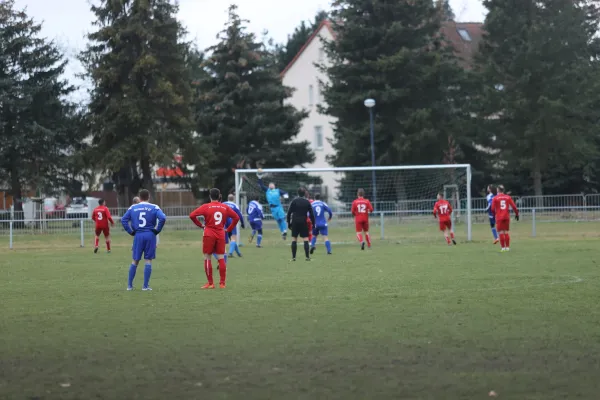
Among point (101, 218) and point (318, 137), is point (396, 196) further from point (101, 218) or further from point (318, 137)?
point (318, 137)

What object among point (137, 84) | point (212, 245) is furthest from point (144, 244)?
point (137, 84)

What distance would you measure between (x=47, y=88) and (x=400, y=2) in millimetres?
20539

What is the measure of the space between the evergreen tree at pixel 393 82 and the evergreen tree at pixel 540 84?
106 inches

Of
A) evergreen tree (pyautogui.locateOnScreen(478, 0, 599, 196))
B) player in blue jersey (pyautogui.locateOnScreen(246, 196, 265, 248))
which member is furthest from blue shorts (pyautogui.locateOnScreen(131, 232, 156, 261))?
evergreen tree (pyautogui.locateOnScreen(478, 0, 599, 196))

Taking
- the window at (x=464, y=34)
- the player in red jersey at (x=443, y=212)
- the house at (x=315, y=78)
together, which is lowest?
the player in red jersey at (x=443, y=212)

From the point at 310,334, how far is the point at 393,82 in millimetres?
45564

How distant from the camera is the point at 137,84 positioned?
162ft

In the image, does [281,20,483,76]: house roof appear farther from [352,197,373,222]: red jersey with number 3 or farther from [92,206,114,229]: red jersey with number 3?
[352,197,373,222]: red jersey with number 3

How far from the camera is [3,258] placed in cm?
2770

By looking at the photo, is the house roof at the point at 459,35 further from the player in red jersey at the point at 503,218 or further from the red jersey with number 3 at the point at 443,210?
the player in red jersey at the point at 503,218

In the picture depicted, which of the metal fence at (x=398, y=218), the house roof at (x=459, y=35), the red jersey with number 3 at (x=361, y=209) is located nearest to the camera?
the red jersey with number 3 at (x=361, y=209)

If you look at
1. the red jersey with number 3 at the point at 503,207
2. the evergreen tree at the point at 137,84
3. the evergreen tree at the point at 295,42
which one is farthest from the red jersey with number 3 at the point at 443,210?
the evergreen tree at the point at 295,42

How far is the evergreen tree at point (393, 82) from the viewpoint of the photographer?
53.9 metres

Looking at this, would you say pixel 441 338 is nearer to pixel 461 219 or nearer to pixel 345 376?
pixel 345 376
